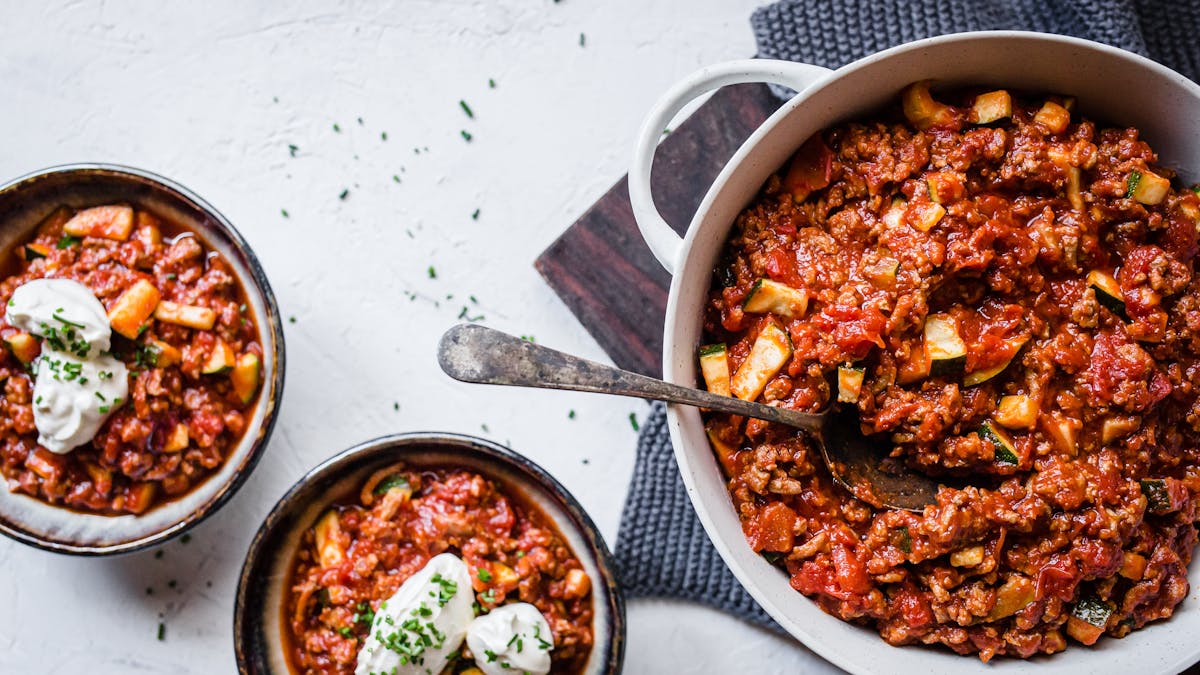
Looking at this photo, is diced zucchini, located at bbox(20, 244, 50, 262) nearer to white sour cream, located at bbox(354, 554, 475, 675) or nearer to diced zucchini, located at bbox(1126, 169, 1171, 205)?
white sour cream, located at bbox(354, 554, 475, 675)

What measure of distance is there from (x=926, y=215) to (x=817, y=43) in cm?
101

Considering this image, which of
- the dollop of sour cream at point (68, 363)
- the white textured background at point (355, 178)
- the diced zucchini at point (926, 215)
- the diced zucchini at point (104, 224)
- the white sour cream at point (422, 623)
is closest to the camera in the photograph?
the diced zucchini at point (926, 215)

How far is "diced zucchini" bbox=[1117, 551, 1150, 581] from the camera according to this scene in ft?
8.79

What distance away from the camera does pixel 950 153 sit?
2.64 m

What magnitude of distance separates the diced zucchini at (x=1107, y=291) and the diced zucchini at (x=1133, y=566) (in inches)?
25.5

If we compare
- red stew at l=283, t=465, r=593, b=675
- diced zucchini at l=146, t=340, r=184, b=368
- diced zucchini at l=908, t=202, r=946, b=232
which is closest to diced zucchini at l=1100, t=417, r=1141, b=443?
diced zucchini at l=908, t=202, r=946, b=232

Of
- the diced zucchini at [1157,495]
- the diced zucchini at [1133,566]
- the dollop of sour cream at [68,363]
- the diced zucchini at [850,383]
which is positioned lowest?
the diced zucchini at [1133,566]

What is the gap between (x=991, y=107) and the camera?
270 centimetres

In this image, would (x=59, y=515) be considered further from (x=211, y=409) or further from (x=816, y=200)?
(x=816, y=200)

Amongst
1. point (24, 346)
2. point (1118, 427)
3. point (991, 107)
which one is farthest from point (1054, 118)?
point (24, 346)

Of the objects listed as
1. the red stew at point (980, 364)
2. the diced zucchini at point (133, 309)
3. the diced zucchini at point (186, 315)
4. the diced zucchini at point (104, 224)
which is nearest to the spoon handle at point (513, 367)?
the red stew at point (980, 364)

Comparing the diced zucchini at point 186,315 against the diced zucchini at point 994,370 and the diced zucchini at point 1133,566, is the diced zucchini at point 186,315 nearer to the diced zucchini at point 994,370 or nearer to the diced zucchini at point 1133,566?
the diced zucchini at point 994,370

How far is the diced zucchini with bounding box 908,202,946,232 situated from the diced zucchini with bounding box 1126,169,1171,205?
0.54 metres

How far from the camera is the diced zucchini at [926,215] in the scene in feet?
8.31
